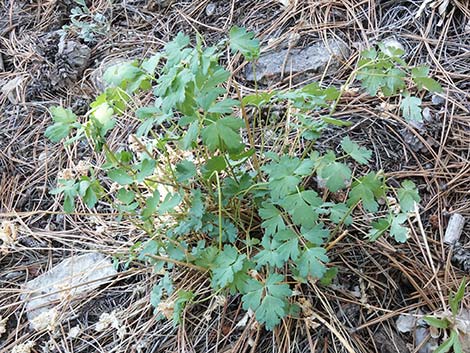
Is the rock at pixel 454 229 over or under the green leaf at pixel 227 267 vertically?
under

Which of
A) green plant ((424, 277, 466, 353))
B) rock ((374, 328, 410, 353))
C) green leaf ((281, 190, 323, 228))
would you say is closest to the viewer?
green leaf ((281, 190, 323, 228))

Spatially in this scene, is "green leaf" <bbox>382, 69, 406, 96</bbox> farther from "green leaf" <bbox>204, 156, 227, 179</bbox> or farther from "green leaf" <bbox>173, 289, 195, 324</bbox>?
"green leaf" <bbox>173, 289, 195, 324</bbox>

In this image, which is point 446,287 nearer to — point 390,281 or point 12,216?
point 390,281

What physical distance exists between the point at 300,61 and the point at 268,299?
3.63ft

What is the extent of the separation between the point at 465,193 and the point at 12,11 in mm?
2195

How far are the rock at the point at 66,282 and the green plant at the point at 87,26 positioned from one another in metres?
A: 1.05

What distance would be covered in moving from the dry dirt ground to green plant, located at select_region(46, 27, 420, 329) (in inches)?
4.5

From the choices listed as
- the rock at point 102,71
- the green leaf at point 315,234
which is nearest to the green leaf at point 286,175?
the green leaf at point 315,234

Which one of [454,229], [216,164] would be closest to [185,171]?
[216,164]

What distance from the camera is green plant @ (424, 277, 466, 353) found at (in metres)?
1.33

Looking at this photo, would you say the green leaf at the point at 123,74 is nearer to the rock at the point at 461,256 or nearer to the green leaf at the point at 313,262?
the green leaf at the point at 313,262

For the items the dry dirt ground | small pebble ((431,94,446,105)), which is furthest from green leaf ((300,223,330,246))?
small pebble ((431,94,446,105))

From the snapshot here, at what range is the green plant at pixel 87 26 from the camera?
91.6 inches

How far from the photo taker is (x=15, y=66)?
2398 millimetres
